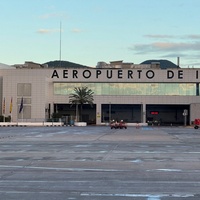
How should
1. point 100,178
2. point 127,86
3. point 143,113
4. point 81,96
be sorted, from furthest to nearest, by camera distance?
1. point 127,86
2. point 143,113
3. point 81,96
4. point 100,178

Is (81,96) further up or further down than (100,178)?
further up

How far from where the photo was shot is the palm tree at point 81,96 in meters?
112

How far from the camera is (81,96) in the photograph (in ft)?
367

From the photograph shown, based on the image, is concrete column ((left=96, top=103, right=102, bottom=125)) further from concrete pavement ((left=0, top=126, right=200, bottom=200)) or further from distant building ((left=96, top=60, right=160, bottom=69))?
concrete pavement ((left=0, top=126, right=200, bottom=200))

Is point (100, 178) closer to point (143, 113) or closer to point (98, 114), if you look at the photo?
point (143, 113)

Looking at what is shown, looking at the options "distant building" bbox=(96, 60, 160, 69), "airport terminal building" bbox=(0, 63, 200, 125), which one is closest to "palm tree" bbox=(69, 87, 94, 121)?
"airport terminal building" bbox=(0, 63, 200, 125)

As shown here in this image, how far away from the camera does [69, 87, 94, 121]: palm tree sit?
112 m

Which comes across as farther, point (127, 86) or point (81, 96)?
point (127, 86)

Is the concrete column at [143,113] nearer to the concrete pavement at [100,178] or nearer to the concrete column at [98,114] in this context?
the concrete column at [98,114]

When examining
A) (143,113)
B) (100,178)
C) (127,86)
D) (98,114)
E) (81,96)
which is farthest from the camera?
(127,86)

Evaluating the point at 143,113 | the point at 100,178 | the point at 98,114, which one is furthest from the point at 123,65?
the point at 100,178

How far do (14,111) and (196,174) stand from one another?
98.2 meters

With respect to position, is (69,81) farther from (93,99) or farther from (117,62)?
(117,62)

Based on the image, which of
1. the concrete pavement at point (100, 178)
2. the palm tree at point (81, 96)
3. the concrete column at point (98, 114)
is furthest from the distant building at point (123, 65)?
the concrete pavement at point (100, 178)
